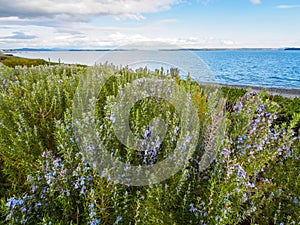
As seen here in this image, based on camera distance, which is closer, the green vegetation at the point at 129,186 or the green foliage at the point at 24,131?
the green vegetation at the point at 129,186

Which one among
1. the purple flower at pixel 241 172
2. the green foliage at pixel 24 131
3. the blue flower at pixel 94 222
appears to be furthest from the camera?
the green foliage at pixel 24 131

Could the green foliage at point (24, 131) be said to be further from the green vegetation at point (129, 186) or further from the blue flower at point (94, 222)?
the blue flower at point (94, 222)

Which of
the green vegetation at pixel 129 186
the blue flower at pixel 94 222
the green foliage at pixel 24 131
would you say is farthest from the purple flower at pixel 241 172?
the green foliage at pixel 24 131

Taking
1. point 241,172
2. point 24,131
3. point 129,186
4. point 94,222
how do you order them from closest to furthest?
point 94,222, point 241,172, point 129,186, point 24,131

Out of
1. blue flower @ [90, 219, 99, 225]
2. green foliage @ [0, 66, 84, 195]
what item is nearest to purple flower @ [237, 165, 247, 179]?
blue flower @ [90, 219, 99, 225]

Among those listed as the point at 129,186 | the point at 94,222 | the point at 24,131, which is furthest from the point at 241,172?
the point at 24,131

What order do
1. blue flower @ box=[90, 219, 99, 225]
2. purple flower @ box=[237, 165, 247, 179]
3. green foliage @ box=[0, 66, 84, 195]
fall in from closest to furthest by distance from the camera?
blue flower @ box=[90, 219, 99, 225]
purple flower @ box=[237, 165, 247, 179]
green foliage @ box=[0, 66, 84, 195]

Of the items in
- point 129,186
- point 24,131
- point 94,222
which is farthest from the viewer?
point 24,131

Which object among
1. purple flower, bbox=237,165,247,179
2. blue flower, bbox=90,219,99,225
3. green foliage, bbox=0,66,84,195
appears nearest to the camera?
blue flower, bbox=90,219,99,225

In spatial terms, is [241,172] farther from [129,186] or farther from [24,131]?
[24,131]

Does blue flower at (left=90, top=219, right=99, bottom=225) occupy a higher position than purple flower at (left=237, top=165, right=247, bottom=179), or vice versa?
purple flower at (left=237, top=165, right=247, bottom=179)

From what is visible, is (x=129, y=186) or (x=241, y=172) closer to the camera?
(x=241, y=172)

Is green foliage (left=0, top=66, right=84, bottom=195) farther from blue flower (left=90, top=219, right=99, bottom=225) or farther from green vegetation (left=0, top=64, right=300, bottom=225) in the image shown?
blue flower (left=90, top=219, right=99, bottom=225)

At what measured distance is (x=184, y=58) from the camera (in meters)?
3.79
